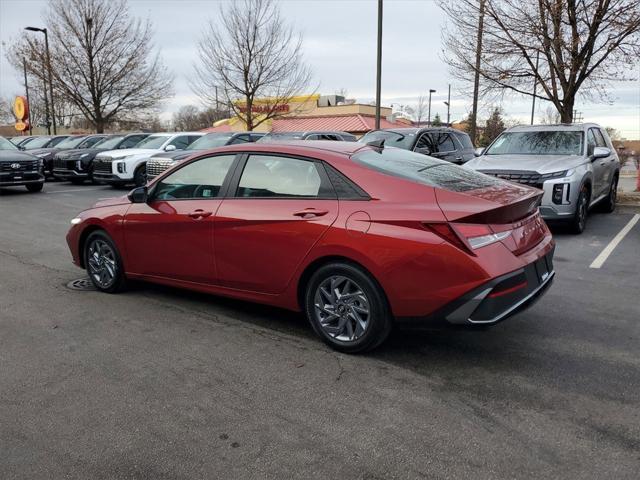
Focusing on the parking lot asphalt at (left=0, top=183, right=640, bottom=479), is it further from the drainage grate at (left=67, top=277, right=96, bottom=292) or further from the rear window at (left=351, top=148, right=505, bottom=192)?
the rear window at (left=351, top=148, right=505, bottom=192)

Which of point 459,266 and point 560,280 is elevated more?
point 459,266

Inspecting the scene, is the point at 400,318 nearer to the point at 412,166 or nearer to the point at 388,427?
the point at 388,427

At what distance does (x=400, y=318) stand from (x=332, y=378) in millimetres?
609

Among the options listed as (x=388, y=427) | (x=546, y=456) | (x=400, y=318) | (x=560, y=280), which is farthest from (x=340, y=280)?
(x=560, y=280)

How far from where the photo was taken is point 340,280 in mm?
3965

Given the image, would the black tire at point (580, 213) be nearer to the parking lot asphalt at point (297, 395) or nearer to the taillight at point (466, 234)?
the parking lot asphalt at point (297, 395)

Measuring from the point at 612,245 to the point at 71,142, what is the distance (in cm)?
1916

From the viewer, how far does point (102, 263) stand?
5691 mm

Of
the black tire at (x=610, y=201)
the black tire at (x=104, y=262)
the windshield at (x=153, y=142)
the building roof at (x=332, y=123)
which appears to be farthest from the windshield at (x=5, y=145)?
the building roof at (x=332, y=123)

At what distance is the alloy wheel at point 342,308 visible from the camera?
3.91 m

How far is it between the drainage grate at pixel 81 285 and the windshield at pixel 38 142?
18.5m

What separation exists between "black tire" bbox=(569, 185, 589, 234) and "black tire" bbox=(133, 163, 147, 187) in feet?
37.1

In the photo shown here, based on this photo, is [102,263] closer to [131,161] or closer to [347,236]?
[347,236]

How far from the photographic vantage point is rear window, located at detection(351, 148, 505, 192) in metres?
3.98
